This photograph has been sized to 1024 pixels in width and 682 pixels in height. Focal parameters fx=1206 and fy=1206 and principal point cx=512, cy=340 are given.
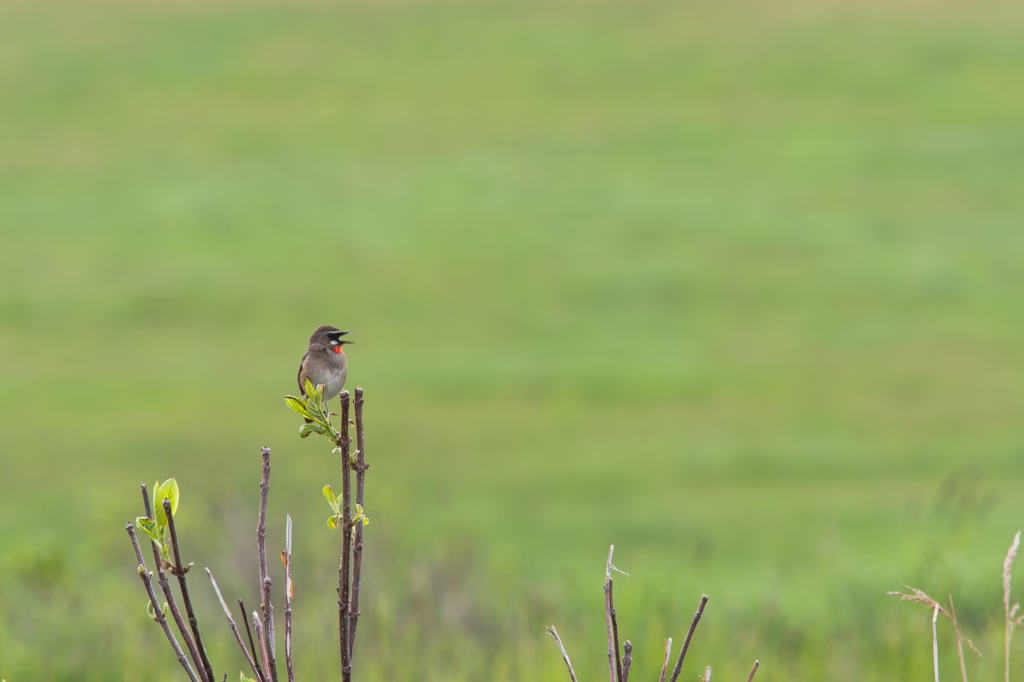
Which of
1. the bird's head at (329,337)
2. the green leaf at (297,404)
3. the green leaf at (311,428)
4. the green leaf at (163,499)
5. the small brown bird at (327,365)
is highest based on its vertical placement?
the bird's head at (329,337)

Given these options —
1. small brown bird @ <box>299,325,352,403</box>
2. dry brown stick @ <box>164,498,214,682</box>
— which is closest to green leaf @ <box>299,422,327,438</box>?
dry brown stick @ <box>164,498,214,682</box>

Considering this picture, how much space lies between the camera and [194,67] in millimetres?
21094

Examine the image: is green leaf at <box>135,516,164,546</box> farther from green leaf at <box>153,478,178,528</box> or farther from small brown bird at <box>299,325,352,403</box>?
small brown bird at <box>299,325,352,403</box>

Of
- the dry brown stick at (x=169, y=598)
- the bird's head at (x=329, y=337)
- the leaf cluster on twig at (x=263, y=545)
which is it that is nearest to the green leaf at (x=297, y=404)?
the leaf cluster on twig at (x=263, y=545)

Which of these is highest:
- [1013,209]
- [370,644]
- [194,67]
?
[194,67]

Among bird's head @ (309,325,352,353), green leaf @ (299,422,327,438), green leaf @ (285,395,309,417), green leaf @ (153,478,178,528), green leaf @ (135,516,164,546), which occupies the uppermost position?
bird's head @ (309,325,352,353)

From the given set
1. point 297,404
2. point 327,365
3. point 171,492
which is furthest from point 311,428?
point 327,365

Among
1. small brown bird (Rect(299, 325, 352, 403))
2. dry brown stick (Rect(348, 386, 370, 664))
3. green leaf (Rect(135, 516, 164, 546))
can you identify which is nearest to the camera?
dry brown stick (Rect(348, 386, 370, 664))

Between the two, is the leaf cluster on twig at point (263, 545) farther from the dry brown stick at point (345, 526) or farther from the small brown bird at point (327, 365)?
the small brown bird at point (327, 365)

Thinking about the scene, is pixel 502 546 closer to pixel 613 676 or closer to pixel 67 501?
pixel 67 501

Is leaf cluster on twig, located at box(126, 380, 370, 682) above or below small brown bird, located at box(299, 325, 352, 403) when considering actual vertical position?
below

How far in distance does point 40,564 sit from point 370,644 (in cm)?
228

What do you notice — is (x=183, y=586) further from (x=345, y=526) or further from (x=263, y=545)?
(x=345, y=526)

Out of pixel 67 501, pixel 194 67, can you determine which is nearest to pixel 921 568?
pixel 67 501
